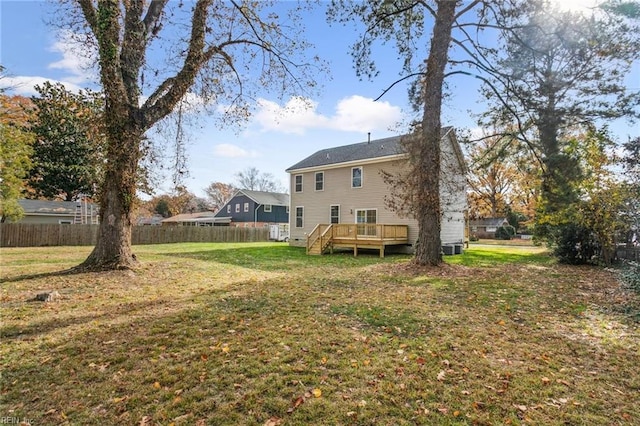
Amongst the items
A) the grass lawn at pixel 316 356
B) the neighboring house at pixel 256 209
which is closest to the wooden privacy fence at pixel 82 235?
the neighboring house at pixel 256 209

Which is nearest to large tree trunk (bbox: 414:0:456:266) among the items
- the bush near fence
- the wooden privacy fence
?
the bush near fence

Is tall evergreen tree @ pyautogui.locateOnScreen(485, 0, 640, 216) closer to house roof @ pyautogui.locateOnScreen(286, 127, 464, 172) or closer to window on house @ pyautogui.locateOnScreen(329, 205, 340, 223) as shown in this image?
house roof @ pyautogui.locateOnScreen(286, 127, 464, 172)

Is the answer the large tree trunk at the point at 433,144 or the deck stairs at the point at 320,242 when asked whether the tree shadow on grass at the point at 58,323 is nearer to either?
the large tree trunk at the point at 433,144

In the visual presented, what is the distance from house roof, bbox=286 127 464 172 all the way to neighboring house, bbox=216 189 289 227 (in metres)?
14.5

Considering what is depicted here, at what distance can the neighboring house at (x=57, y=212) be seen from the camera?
2467cm

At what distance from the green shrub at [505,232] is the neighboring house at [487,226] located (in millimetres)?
1485

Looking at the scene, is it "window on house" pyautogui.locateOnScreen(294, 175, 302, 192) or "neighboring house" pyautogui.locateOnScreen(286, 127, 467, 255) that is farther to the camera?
"window on house" pyautogui.locateOnScreen(294, 175, 302, 192)

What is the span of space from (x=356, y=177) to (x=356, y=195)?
103cm

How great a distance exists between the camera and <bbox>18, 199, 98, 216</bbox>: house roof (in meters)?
24.8

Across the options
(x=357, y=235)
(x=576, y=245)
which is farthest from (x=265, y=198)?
(x=576, y=245)

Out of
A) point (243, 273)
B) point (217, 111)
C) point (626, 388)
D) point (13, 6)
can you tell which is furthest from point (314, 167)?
point (626, 388)

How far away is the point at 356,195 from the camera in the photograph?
18.4m

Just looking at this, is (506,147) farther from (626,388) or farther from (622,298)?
(626,388)

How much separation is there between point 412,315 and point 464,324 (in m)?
0.78
